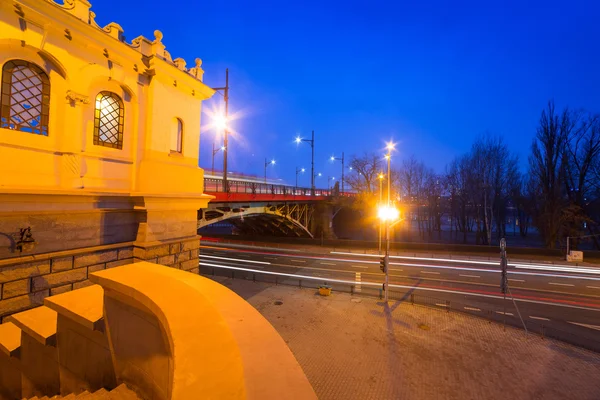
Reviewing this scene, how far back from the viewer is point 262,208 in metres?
26.6

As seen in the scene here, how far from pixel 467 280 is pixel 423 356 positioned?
44.7 feet

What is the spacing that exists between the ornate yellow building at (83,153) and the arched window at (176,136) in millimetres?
38

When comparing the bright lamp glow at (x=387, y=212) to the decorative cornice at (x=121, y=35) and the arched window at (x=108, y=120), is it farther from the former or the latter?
the arched window at (x=108, y=120)

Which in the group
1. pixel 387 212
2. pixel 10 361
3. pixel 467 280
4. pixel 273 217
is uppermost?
pixel 387 212

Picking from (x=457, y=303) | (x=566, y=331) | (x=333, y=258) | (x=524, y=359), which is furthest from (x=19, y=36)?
(x=333, y=258)

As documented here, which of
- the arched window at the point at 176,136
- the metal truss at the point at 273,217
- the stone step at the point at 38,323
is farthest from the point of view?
the metal truss at the point at 273,217

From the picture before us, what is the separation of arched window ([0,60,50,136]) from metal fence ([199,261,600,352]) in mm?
15407

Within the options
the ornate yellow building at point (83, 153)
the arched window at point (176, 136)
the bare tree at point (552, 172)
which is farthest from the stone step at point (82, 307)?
the bare tree at point (552, 172)

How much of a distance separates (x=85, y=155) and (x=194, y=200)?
11.9 ft

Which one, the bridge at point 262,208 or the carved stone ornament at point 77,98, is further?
the bridge at point 262,208

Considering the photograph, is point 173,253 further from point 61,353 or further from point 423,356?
point 423,356

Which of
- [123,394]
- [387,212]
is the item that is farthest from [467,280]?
[123,394]

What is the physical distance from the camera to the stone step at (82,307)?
4.14m

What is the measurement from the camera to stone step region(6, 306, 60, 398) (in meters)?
5.13
